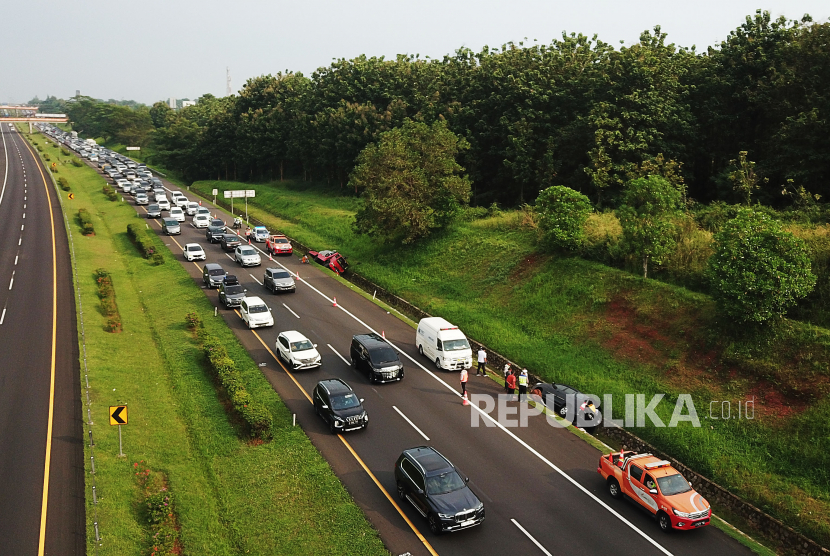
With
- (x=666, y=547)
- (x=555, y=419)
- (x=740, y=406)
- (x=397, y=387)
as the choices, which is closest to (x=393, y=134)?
(x=397, y=387)

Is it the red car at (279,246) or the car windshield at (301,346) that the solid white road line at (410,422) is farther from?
the red car at (279,246)

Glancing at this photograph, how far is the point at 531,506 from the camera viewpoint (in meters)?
21.4

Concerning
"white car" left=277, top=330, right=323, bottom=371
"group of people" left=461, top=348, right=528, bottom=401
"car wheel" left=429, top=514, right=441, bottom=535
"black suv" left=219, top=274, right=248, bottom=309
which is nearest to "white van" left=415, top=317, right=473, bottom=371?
"group of people" left=461, top=348, right=528, bottom=401

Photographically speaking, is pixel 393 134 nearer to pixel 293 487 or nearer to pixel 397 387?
pixel 397 387

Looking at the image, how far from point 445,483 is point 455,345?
46.1 feet

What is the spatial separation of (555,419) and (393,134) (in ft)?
123

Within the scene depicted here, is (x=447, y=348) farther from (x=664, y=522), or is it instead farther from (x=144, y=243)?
(x=144, y=243)

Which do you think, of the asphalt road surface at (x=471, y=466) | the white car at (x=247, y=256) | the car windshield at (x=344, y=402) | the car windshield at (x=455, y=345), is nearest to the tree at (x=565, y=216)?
the car windshield at (x=455, y=345)

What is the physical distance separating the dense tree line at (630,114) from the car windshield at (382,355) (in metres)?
25.8

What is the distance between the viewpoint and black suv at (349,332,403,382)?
103ft

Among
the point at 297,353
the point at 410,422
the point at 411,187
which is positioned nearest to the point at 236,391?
the point at 297,353

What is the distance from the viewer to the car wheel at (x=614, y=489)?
22.1 meters

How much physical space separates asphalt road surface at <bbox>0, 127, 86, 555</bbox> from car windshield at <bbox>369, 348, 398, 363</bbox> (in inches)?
529

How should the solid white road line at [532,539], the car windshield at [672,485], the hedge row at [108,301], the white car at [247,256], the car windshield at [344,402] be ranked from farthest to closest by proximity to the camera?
the white car at [247,256]
the hedge row at [108,301]
the car windshield at [344,402]
the car windshield at [672,485]
the solid white road line at [532,539]
